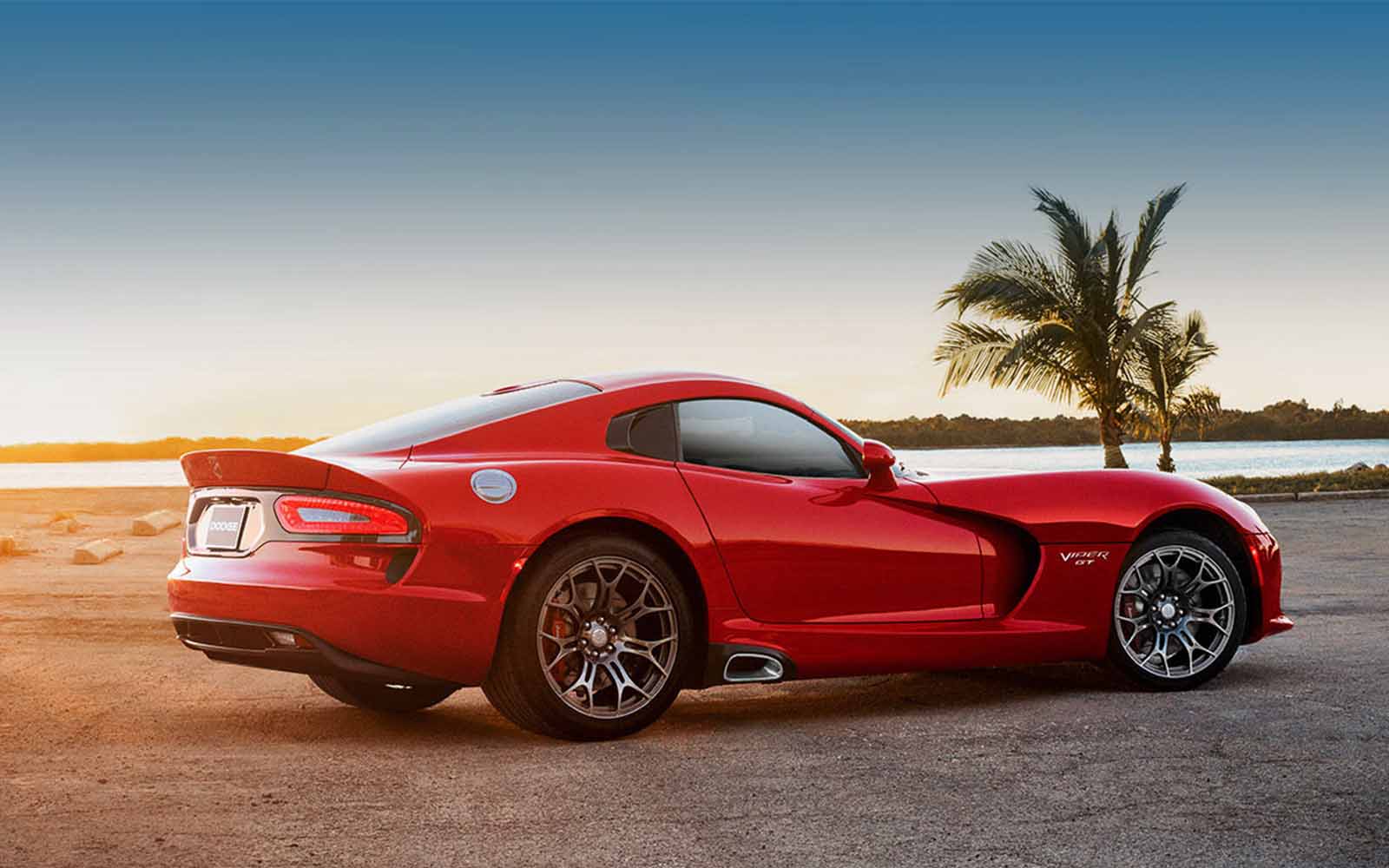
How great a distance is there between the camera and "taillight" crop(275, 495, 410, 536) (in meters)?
5.31

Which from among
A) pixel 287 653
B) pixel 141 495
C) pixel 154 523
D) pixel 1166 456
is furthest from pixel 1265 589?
pixel 141 495

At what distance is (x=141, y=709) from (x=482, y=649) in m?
2.11

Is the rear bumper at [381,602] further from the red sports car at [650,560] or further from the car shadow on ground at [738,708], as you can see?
the car shadow on ground at [738,708]

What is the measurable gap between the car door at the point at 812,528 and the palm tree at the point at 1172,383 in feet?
66.5

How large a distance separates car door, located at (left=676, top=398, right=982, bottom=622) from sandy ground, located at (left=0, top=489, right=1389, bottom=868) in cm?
54

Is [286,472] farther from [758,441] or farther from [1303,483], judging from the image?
[1303,483]

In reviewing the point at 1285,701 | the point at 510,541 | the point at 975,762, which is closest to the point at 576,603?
the point at 510,541

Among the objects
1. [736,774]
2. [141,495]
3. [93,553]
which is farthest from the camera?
[141,495]

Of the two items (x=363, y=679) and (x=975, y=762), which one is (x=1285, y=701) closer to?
(x=975, y=762)

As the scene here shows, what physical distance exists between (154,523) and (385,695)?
1568 centimetres

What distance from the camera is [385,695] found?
657cm

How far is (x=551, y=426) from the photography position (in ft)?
19.2

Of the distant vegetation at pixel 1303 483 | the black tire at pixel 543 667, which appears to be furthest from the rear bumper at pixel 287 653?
the distant vegetation at pixel 1303 483

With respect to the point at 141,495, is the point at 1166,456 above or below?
above
